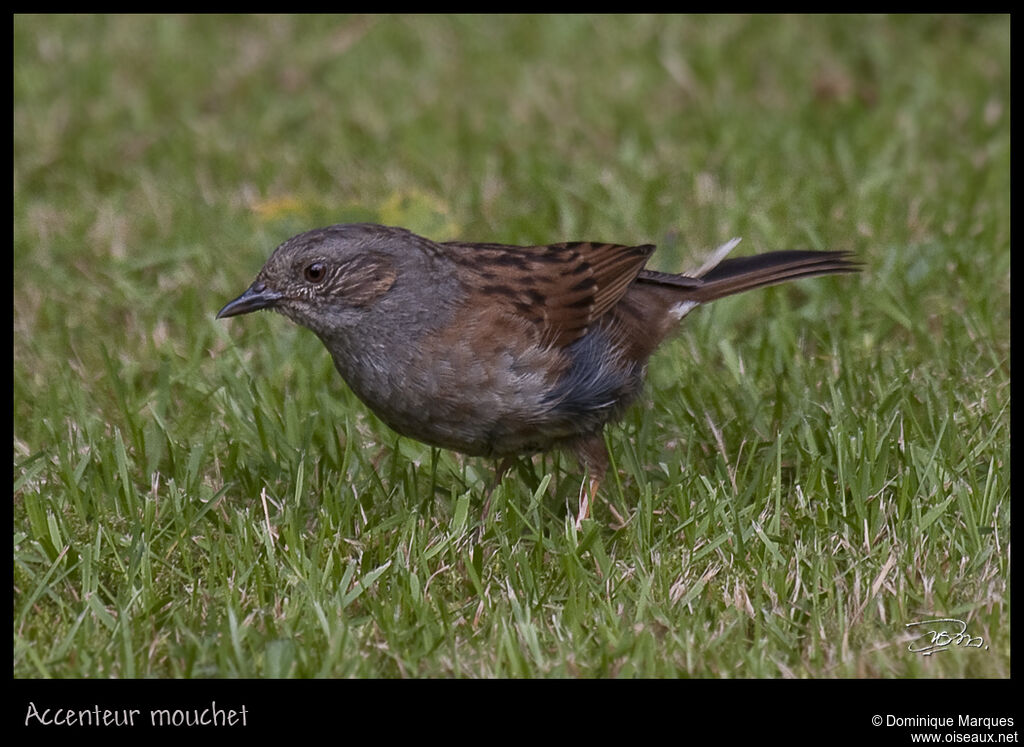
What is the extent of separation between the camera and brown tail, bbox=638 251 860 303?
5.78m

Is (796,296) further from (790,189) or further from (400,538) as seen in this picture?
(400,538)

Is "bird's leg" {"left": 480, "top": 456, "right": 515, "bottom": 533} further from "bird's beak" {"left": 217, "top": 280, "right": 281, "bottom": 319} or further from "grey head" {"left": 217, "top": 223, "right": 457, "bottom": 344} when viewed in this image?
"bird's beak" {"left": 217, "top": 280, "right": 281, "bottom": 319}

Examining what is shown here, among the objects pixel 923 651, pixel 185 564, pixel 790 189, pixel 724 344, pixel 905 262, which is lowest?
pixel 923 651

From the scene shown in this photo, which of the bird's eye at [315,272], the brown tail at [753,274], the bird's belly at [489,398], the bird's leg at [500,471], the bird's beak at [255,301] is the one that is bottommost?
Answer: the bird's leg at [500,471]

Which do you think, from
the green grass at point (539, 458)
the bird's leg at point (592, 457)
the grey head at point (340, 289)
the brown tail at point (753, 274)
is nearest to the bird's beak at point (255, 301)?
the grey head at point (340, 289)

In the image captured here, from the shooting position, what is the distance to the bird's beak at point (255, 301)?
500 cm

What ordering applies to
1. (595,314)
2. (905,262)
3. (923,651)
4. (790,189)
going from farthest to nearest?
(790,189), (905,262), (595,314), (923,651)

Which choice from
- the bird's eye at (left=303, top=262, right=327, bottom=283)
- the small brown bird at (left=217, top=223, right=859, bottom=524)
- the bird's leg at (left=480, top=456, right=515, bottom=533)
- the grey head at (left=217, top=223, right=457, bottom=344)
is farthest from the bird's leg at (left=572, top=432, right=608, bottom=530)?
the bird's eye at (left=303, top=262, right=327, bottom=283)

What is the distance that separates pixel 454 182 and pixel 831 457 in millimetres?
3669

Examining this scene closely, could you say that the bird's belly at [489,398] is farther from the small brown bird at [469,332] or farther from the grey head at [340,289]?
the grey head at [340,289]

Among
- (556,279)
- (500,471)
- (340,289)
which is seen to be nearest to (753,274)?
(556,279)

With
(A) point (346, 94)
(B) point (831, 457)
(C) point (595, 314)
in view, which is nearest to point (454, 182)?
Answer: (A) point (346, 94)

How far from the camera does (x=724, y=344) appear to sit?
6004 mm

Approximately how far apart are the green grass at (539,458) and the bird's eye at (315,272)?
63 cm
